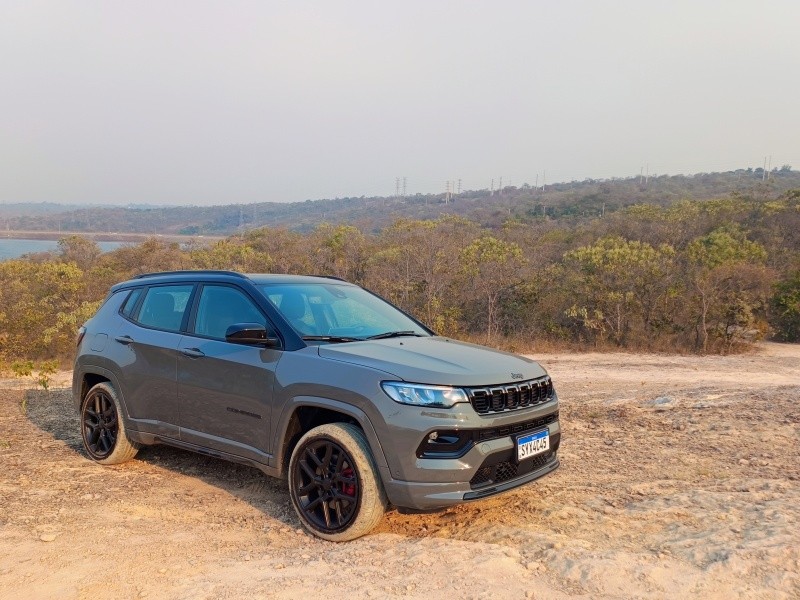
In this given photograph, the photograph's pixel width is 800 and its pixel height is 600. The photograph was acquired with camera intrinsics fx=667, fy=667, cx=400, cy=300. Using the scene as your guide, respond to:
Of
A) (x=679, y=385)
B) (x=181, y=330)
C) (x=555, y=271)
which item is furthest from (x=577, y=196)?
(x=181, y=330)

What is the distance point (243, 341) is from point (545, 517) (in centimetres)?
239

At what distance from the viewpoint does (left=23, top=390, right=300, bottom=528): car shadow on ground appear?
5027 mm

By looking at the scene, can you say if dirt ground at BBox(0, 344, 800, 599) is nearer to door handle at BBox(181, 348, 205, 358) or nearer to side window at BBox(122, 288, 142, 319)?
door handle at BBox(181, 348, 205, 358)

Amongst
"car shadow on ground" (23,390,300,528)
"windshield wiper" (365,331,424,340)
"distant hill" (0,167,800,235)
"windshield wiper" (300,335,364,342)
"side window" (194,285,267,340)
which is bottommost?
"car shadow on ground" (23,390,300,528)

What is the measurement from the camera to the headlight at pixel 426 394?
3969 millimetres

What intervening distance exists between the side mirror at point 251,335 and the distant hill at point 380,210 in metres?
61.2

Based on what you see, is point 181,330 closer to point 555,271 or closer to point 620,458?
point 620,458

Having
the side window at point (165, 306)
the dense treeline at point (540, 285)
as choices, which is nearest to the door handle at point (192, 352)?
the side window at point (165, 306)

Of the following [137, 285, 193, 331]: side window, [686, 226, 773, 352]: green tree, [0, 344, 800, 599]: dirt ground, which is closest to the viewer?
[0, 344, 800, 599]: dirt ground

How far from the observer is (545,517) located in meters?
4.52

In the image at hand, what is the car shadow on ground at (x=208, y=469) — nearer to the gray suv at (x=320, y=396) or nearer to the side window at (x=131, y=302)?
the gray suv at (x=320, y=396)

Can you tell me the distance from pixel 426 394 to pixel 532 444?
2.83 feet

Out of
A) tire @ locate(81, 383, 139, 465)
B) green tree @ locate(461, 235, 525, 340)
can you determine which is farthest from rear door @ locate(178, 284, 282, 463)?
green tree @ locate(461, 235, 525, 340)

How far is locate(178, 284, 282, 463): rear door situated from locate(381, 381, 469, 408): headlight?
1021 millimetres
